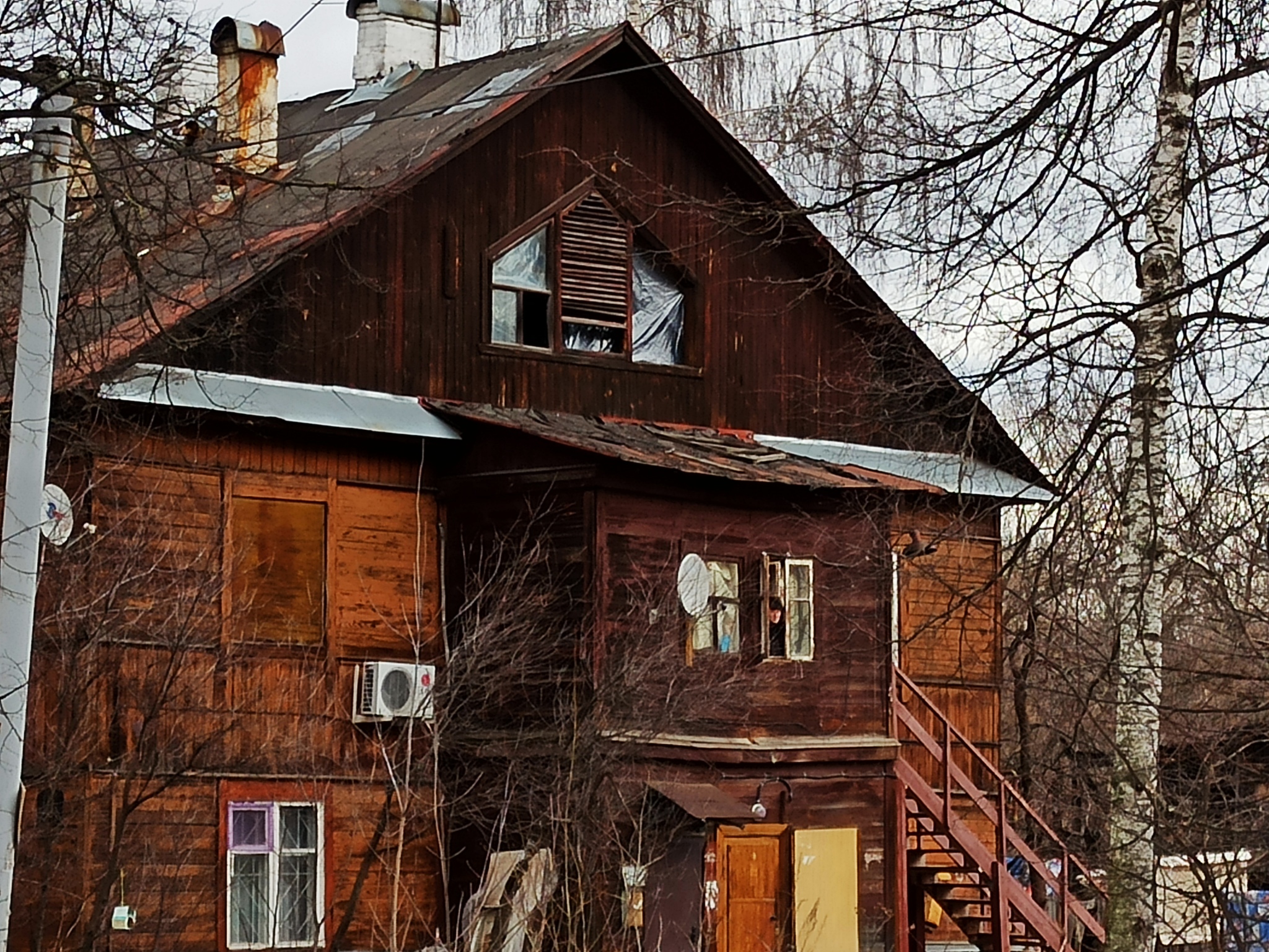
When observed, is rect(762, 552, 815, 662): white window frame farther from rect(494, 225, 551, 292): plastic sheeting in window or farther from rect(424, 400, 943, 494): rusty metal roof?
rect(494, 225, 551, 292): plastic sheeting in window

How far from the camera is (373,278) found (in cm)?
1956

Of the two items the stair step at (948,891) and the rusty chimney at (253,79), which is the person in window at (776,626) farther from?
the rusty chimney at (253,79)

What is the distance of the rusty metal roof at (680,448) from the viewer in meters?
19.2

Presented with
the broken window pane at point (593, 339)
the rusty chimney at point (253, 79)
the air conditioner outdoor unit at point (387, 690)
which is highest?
the rusty chimney at point (253, 79)

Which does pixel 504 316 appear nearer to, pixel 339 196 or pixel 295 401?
pixel 339 196

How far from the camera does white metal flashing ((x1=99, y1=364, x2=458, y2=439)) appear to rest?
1748 cm

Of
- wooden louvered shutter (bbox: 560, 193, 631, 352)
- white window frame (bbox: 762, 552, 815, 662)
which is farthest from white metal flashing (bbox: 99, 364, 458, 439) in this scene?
white window frame (bbox: 762, 552, 815, 662)

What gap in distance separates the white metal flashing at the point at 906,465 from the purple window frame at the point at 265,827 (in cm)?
687

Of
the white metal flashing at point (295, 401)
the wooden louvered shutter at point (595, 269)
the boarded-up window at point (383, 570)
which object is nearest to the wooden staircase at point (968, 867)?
the wooden louvered shutter at point (595, 269)

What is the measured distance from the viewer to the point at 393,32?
2558cm

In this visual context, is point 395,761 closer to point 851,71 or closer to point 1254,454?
point 1254,454

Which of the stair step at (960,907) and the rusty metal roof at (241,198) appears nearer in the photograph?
the rusty metal roof at (241,198)

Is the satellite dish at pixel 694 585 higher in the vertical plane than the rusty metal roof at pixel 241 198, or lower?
lower

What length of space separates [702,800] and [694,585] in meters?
2.11
